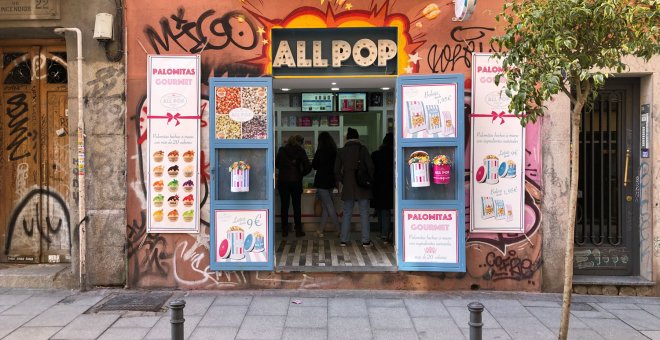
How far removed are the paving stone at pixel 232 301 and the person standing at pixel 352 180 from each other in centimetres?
259

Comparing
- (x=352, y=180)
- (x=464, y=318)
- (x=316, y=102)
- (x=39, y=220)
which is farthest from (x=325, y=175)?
(x=39, y=220)

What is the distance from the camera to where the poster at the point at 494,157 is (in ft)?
22.3

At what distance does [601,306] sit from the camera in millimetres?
6367

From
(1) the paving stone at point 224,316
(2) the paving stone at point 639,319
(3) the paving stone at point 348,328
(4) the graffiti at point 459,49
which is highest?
(4) the graffiti at point 459,49

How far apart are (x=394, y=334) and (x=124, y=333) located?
9.20 feet

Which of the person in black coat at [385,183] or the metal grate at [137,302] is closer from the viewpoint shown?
the metal grate at [137,302]

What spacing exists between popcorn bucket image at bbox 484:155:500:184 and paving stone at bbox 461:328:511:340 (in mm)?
2082

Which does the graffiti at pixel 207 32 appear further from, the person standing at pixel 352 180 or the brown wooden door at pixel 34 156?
the person standing at pixel 352 180

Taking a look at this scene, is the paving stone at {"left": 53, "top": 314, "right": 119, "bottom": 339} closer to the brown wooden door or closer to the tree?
the brown wooden door

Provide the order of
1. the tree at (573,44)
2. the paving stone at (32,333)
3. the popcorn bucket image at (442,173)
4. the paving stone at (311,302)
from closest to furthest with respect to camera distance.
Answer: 1. the tree at (573,44)
2. the paving stone at (32,333)
3. the paving stone at (311,302)
4. the popcorn bucket image at (442,173)

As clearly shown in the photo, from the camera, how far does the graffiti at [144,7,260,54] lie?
689 centimetres

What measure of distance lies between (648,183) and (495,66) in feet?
8.45

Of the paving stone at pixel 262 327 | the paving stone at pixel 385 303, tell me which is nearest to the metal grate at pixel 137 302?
the paving stone at pixel 262 327

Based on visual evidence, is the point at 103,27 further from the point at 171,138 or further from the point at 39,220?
the point at 39,220
